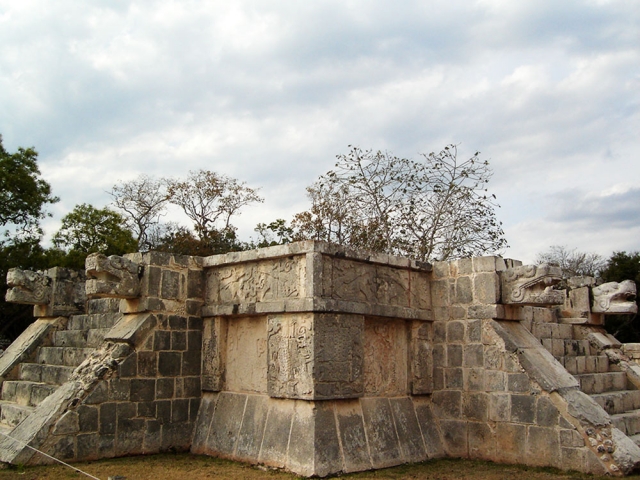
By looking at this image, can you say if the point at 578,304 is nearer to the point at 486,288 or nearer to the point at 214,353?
the point at 486,288

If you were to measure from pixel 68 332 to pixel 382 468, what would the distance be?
4.58 meters

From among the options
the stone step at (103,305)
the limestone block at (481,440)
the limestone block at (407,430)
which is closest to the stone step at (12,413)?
the stone step at (103,305)

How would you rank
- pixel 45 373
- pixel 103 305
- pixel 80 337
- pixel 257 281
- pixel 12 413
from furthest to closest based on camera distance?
pixel 103 305, pixel 80 337, pixel 45 373, pixel 12 413, pixel 257 281

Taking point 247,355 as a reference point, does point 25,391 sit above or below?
below

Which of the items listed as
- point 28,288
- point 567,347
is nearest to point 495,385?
point 567,347

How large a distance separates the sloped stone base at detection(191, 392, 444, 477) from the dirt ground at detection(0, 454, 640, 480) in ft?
0.46

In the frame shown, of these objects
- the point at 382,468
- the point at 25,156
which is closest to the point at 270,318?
the point at 382,468

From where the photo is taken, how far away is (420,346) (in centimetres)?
693

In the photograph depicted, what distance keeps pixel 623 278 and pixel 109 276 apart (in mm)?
22517

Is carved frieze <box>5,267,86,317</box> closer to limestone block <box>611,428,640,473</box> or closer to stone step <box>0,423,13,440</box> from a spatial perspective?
stone step <box>0,423,13,440</box>

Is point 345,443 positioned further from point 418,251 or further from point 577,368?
point 418,251

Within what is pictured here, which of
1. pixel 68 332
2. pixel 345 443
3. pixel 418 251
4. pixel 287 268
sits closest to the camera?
pixel 345 443

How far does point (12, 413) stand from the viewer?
23.3 ft

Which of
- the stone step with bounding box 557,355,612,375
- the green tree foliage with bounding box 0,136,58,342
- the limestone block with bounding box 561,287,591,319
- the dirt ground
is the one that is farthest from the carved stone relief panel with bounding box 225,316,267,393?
the green tree foliage with bounding box 0,136,58,342
